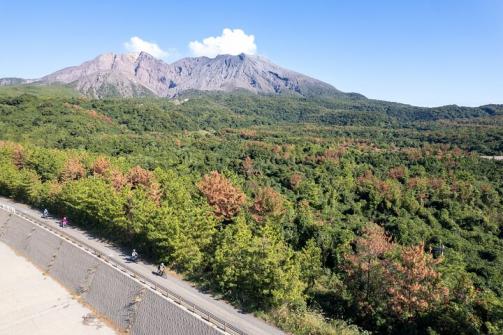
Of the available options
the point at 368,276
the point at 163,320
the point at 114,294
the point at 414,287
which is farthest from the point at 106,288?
the point at 414,287

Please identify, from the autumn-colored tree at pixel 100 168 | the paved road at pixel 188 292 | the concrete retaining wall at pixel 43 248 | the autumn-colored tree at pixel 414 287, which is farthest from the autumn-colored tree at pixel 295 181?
the autumn-colored tree at pixel 414 287

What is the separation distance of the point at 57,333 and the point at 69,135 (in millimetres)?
114608

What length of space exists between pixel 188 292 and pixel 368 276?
15672 mm

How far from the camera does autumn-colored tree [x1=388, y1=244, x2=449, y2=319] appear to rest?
31.3 meters

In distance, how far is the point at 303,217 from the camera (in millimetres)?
60750

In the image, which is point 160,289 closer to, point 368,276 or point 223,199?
point 368,276

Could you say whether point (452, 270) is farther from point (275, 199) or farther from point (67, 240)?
point (67, 240)

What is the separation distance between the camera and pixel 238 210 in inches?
2296

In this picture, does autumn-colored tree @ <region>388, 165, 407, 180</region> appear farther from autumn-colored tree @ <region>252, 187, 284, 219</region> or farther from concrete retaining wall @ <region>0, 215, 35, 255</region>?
concrete retaining wall @ <region>0, 215, 35, 255</region>

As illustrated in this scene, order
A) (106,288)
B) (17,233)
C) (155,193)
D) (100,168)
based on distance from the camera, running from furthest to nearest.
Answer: (100,168), (155,193), (17,233), (106,288)

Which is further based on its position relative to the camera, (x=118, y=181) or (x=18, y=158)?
(x=18, y=158)

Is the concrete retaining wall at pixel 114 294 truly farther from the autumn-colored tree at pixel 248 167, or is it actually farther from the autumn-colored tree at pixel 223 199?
the autumn-colored tree at pixel 248 167

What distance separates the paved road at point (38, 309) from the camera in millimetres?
36562

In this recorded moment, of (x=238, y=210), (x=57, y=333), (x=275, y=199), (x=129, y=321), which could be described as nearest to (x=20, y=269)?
(x=57, y=333)
